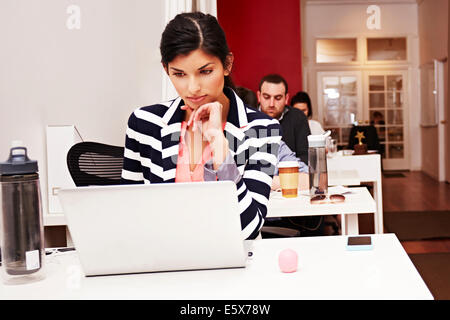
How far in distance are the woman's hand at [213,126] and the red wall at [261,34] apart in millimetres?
3974

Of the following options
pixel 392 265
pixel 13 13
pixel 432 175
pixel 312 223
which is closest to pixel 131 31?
pixel 13 13

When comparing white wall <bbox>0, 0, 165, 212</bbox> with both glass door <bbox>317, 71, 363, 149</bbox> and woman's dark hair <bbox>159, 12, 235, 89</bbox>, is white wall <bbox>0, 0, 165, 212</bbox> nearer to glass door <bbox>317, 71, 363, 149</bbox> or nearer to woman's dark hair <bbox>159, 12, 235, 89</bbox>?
woman's dark hair <bbox>159, 12, 235, 89</bbox>

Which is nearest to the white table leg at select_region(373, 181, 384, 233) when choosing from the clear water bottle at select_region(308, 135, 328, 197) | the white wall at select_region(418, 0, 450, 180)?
the clear water bottle at select_region(308, 135, 328, 197)

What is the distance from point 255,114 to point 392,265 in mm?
710

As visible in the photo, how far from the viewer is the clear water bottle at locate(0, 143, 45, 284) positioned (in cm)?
98

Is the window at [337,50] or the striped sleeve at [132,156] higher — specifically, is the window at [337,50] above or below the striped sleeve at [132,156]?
above

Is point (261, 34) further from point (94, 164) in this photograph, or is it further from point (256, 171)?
point (256, 171)

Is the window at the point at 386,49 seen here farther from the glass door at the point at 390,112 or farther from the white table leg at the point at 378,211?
the white table leg at the point at 378,211

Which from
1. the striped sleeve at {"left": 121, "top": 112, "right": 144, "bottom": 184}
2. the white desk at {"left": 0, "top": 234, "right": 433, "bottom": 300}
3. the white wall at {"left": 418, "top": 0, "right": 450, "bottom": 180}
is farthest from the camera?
the white wall at {"left": 418, "top": 0, "right": 450, "bottom": 180}

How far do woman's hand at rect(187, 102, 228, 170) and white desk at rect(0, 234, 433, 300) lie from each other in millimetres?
290

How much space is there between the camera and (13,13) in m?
2.36

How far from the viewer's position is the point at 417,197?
7.35 m

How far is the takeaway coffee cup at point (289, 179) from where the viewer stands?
2277 millimetres

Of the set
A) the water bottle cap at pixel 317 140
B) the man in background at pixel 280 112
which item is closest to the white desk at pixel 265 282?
the water bottle cap at pixel 317 140
